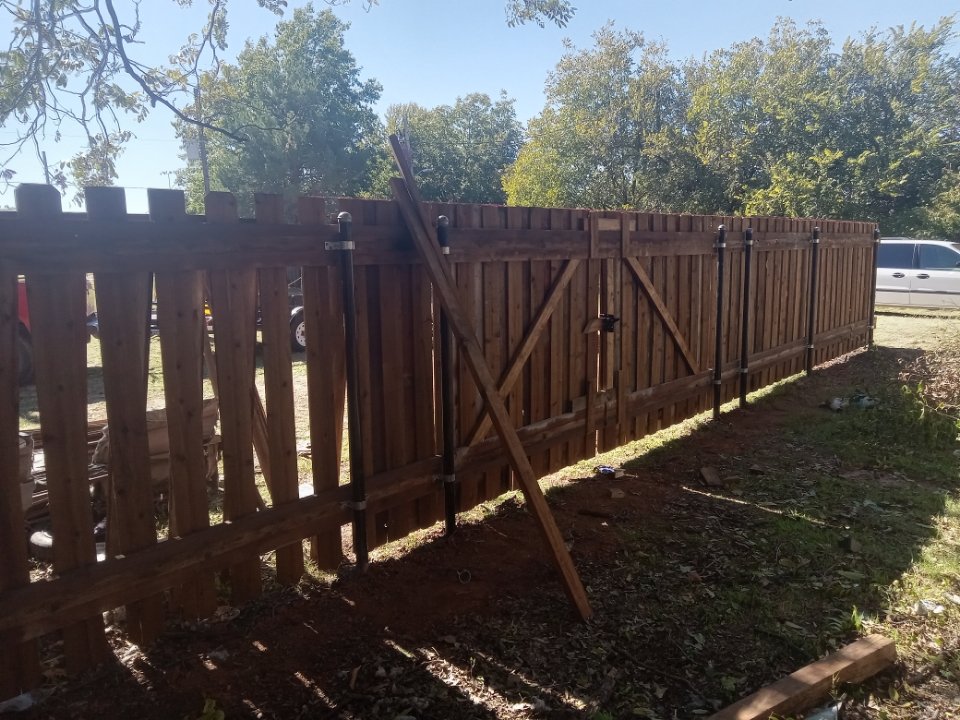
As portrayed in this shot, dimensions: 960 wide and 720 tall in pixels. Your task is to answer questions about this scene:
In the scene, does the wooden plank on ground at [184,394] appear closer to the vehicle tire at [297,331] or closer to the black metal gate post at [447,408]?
the black metal gate post at [447,408]

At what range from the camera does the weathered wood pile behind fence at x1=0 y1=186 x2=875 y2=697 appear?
8.78 feet

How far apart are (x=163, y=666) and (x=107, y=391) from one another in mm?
1167

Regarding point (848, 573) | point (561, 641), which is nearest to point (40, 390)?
point (561, 641)

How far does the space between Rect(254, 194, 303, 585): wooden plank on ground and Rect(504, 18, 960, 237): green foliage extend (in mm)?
21875

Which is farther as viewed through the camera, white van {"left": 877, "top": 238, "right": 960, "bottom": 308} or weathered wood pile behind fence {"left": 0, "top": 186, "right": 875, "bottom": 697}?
white van {"left": 877, "top": 238, "right": 960, "bottom": 308}

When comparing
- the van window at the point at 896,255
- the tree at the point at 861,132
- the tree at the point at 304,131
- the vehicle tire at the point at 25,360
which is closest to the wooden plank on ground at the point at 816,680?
the vehicle tire at the point at 25,360

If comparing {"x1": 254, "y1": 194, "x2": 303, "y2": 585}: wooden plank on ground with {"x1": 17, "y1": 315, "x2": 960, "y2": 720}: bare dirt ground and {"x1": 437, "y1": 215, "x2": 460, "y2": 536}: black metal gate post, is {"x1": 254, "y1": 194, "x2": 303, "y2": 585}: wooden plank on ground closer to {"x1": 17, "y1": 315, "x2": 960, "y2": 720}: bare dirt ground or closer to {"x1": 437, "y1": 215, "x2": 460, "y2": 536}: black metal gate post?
{"x1": 17, "y1": 315, "x2": 960, "y2": 720}: bare dirt ground

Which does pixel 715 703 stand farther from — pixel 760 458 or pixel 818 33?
pixel 818 33

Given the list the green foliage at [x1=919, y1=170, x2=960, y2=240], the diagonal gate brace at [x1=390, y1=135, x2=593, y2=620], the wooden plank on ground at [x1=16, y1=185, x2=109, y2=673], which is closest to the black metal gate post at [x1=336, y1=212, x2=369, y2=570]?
the diagonal gate brace at [x1=390, y1=135, x2=593, y2=620]

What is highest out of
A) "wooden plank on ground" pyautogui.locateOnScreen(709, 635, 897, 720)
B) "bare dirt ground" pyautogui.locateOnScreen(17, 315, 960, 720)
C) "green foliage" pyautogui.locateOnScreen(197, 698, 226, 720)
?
"green foliage" pyautogui.locateOnScreen(197, 698, 226, 720)

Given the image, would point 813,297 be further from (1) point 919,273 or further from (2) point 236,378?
(1) point 919,273

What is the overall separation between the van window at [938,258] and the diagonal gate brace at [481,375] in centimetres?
1798

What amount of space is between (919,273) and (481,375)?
1811 centimetres

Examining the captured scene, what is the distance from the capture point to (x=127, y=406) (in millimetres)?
2908
